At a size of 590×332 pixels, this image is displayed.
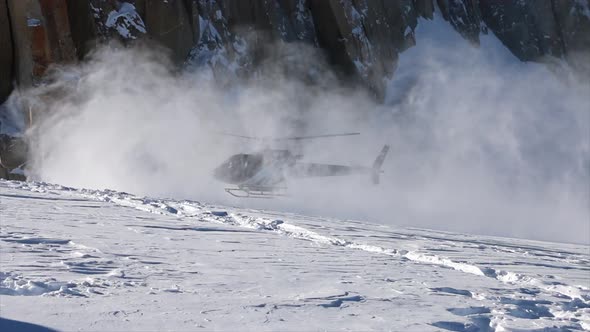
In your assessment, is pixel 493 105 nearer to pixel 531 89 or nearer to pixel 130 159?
pixel 531 89

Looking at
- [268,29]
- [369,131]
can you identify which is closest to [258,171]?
[268,29]

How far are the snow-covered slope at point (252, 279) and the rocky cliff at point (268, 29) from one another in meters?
15.1

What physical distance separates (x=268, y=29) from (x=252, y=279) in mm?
26898

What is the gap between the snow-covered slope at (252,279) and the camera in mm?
4152

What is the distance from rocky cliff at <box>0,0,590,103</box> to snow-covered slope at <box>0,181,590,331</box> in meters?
15.1

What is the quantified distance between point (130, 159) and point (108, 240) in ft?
57.4

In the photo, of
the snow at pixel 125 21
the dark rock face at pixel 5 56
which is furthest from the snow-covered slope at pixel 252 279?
the snow at pixel 125 21

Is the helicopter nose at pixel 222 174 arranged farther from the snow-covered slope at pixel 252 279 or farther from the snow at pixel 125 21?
the snow at pixel 125 21

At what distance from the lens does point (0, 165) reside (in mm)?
22328

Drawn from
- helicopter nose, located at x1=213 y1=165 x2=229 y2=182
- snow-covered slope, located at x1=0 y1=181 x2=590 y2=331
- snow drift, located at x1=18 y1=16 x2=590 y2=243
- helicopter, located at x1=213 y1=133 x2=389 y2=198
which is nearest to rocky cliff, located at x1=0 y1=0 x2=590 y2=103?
snow drift, located at x1=18 y1=16 x2=590 y2=243

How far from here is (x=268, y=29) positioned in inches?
1239

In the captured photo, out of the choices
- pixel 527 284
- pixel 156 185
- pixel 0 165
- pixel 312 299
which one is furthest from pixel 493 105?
pixel 312 299

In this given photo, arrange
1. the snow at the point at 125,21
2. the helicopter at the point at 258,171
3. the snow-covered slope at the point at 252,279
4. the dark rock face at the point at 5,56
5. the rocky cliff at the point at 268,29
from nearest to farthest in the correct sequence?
the snow-covered slope at the point at 252,279 < the helicopter at the point at 258,171 < the dark rock face at the point at 5,56 < the rocky cliff at the point at 268,29 < the snow at the point at 125,21

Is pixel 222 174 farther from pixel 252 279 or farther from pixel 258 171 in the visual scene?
pixel 252 279
